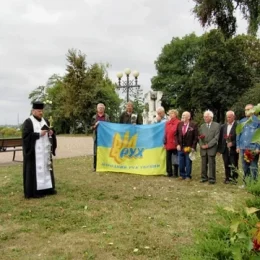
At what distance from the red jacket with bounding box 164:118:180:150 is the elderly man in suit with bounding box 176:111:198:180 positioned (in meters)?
0.22

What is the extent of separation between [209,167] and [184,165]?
0.69 meters

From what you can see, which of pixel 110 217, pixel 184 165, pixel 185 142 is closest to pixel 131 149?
pixel 184 165

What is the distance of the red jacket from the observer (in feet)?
32.0

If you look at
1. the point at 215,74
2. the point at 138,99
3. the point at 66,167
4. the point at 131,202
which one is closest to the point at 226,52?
the point at 215,74

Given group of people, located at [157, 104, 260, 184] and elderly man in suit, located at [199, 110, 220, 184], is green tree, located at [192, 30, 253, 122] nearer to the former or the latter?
group of people, located at [157, 104, 260, 184]

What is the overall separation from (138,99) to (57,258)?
2971 centimetres

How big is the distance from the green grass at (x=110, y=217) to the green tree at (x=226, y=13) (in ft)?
22.3

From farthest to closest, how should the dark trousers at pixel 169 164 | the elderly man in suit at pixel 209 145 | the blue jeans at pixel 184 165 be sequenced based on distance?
1. the dark trousers at pixel 169 164
2. the blue jeans at pixel 184 165
3. the elderly man in suit at pixel 209 145

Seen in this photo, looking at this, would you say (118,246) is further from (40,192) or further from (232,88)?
(232,88)

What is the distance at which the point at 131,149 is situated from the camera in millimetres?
10617

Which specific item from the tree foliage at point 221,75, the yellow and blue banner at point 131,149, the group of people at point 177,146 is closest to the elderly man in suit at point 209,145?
the group of people at point 177,146

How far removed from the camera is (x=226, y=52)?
4191 cm

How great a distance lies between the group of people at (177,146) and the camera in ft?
24.9

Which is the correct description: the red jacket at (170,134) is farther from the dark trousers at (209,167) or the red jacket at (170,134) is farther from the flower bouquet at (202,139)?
the dark trousers at (209,167)
